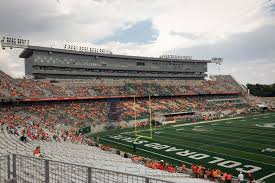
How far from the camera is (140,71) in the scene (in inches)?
2623

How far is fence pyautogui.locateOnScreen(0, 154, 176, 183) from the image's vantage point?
3.75 meters

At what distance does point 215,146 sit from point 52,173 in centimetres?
2108

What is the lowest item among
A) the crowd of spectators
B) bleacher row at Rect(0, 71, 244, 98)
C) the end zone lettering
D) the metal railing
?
the end zone lettering

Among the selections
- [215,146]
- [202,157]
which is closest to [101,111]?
[215,146]

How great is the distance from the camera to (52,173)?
185 inches

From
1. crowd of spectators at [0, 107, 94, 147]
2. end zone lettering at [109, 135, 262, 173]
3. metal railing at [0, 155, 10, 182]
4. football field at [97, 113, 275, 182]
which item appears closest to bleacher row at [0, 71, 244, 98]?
crowd of spectators at [0, 107, 94, 147]

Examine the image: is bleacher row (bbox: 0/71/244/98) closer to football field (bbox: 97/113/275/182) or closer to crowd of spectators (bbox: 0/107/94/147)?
crowd of spectators (bbox: 0/107/94/147)

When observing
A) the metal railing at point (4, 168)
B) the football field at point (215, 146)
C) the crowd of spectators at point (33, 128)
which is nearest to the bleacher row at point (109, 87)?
the crowd of spectators at point (33, 128)

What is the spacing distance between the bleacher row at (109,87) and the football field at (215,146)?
13459 mm

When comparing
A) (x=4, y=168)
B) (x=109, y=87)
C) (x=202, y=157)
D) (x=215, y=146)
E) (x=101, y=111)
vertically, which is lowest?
(x=202, y=157)

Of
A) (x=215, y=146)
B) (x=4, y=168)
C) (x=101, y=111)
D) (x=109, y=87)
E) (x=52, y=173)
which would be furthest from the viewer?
(x=109, y=87)

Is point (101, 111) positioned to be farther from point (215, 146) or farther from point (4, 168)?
point (4, 168)

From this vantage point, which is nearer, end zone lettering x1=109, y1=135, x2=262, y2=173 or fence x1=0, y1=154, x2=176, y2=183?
fence x1=0, y1=154, x2=176, y2=183

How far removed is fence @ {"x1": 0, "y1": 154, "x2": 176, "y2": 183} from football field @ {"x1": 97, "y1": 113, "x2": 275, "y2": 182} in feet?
45.5
